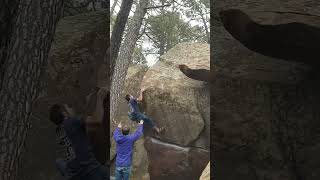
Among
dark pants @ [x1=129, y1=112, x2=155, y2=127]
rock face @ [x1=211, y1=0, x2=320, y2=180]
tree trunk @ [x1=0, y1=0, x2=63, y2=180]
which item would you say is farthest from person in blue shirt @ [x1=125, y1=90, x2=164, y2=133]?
tree trunk @ [x1=0, y1=0, x2=63, y2=180]

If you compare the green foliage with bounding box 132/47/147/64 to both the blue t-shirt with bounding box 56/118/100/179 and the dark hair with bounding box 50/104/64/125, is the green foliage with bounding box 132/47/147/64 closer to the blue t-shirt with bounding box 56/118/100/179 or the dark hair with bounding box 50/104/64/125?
the dark hair with bounding box 50/104/64/125

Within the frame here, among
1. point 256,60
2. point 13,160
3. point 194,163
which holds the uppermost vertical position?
point 256,60

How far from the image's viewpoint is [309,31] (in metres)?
4.60

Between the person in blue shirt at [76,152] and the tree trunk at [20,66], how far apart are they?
1103 millimetres

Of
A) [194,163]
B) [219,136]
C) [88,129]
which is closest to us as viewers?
[88,129]

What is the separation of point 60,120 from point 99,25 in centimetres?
115

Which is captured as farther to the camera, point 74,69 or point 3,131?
point 74,69

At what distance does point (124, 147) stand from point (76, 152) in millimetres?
3215

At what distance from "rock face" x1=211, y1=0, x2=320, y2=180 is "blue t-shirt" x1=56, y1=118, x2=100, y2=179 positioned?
139cm

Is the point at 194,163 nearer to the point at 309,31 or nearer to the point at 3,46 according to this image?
the point at 309,31

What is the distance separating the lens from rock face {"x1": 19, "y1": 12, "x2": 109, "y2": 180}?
15.6ft

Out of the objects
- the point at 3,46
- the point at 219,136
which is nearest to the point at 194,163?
the point at 219,136

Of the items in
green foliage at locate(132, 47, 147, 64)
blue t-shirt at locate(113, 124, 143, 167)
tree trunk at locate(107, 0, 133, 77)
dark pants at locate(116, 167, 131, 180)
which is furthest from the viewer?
green foliage at locate(132, 47, 147, 64)

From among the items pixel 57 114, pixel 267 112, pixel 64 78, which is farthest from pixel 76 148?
pixel 267 112
